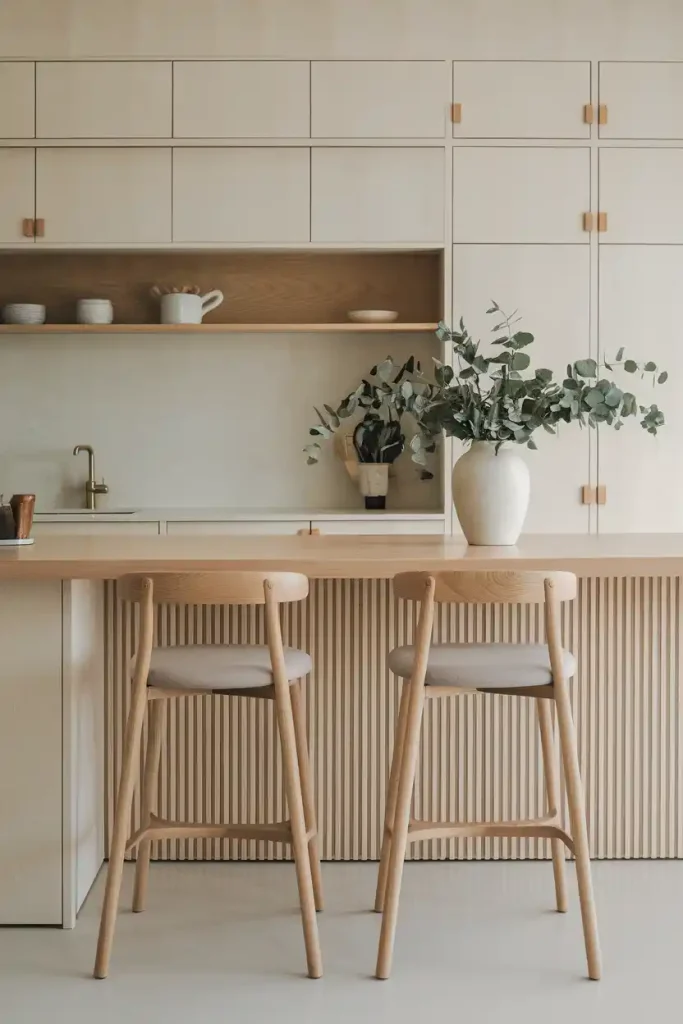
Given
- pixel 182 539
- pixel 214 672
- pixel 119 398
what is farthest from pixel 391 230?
pixel 214 672

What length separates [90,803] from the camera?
8.87ft

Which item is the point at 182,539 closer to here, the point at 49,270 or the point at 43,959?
the point at 43,959

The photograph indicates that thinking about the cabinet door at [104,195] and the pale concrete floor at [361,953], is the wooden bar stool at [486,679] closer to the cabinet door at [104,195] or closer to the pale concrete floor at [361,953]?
the pale concrete floor at [361,953]

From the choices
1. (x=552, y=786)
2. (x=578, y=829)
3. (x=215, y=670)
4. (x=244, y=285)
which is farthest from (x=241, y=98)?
(x=578, y=829)

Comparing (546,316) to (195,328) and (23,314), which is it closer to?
(195,328)

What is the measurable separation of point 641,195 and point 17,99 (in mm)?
2403

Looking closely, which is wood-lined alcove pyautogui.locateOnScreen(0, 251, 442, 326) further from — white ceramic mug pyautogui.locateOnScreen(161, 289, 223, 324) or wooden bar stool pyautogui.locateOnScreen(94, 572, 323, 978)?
wooden bar stool pyautogui.locateOnScreen(94, 572, 323, 978)

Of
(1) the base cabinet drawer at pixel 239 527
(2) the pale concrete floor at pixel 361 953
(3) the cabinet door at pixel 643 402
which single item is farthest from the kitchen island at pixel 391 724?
(3) the cabinet door at pixel 643 402

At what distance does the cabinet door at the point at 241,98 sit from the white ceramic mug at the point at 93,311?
2.42 ft

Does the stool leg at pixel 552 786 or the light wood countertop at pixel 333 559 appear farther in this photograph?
the stool leg at pixel 552 786

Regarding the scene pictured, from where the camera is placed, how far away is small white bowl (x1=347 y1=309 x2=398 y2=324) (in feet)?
14.4

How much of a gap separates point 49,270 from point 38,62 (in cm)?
84

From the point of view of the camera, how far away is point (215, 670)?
227cm

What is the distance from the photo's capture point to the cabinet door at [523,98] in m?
4.15
